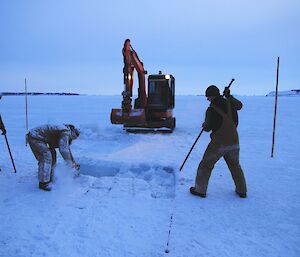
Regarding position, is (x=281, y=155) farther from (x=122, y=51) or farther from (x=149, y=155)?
(x=122, y=51)

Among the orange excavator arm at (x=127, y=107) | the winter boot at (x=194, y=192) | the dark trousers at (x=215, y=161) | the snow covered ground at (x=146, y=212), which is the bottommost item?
the snow covered ground at (x=146, y=212)

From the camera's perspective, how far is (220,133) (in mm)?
Result: 4855

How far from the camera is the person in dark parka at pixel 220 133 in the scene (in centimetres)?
484

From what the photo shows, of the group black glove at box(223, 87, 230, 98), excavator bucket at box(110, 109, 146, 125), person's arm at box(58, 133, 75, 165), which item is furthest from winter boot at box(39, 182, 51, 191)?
excavator bucket at box(110, 109, 146, 125)

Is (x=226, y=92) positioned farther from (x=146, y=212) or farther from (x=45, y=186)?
(x=45, y=186)

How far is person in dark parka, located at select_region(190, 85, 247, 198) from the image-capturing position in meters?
4.84

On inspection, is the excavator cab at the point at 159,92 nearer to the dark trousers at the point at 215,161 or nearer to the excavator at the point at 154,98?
the excavator at the point at 154,98

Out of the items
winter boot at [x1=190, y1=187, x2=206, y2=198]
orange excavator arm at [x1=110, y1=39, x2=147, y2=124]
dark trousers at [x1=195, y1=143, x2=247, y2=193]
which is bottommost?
winter boot at [x1=190, y1=187, x2=206, y2=198]

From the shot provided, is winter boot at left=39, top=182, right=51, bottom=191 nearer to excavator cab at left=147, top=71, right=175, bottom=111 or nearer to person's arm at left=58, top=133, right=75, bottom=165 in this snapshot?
person's arm at left=58, top=133, right=75, bottom=165

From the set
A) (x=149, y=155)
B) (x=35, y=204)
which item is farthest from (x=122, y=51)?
(x=35, y=204)

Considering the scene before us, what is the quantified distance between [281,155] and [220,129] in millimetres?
4403

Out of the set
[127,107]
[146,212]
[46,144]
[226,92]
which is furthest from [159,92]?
[146,212]

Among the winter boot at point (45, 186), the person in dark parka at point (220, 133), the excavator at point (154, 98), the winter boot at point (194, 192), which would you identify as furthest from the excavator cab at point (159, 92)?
the winter boot at point (45, 186)

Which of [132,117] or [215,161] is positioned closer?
[215,161]
